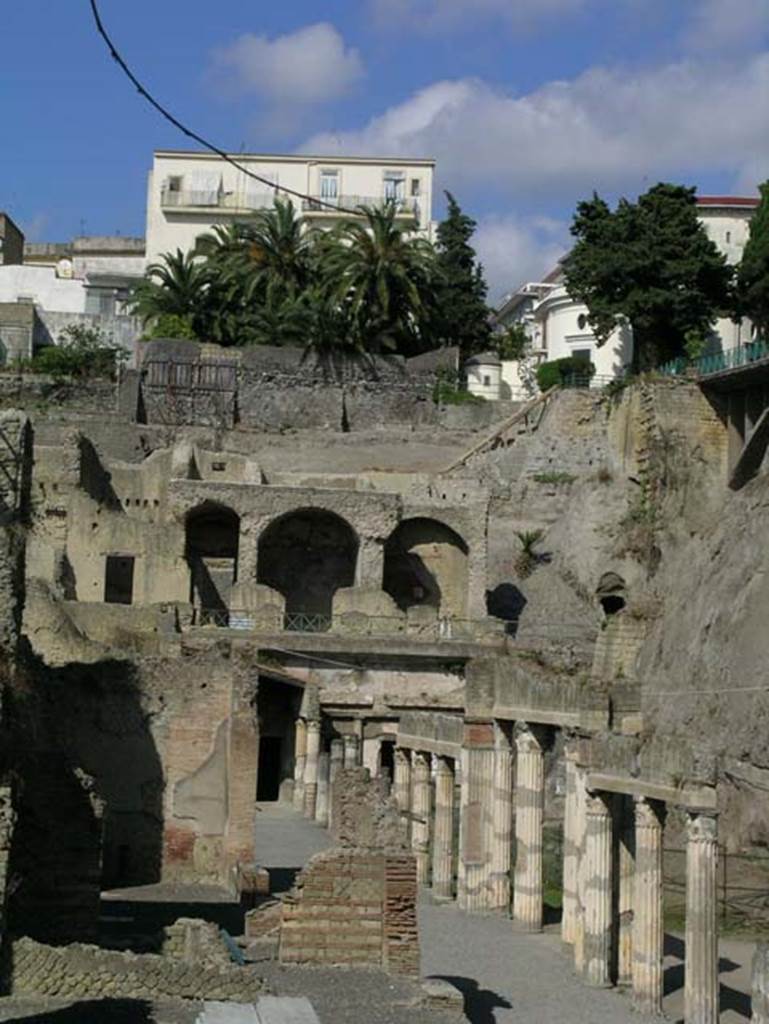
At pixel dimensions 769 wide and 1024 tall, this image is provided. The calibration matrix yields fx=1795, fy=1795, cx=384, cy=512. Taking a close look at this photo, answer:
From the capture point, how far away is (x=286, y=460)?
5478 cm

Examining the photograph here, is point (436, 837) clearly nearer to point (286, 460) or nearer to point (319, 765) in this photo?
point (319, 765)

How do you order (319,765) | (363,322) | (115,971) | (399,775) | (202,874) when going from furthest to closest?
(363,322) < (319,765) < (399,775) < (202,874) < (115,971)

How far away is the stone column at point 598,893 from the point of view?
21.2 m

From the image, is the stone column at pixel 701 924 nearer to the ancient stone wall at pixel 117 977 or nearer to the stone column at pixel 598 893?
the stone column at pixel 598 893

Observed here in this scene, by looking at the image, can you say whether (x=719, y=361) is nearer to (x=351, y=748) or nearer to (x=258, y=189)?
(x=351, y=748)

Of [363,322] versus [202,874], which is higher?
[363,322]

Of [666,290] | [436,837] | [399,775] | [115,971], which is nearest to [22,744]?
[115,971]

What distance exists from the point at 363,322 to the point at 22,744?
139 feet

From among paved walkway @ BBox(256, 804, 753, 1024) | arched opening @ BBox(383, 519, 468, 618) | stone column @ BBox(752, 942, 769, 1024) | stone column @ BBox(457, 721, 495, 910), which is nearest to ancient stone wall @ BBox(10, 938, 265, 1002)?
paved walkway @ BBox(256, 804, 753, 1024)

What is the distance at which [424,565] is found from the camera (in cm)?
4884

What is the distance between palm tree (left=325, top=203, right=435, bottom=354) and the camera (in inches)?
2388

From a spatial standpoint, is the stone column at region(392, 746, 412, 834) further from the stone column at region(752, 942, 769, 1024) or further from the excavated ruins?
the stone column at region(752, 942, 769, 1024)

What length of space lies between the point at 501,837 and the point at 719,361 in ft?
93.1

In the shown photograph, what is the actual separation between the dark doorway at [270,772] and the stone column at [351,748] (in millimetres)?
2431
